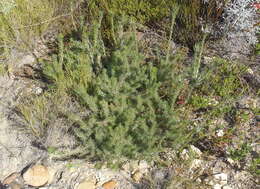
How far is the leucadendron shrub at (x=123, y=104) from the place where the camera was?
5.99 ft

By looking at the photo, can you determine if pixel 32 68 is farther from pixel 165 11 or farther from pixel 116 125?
pixel 165 11

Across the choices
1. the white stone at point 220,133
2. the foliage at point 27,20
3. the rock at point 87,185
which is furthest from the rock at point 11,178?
the white stone at point 220,133

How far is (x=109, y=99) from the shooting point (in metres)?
1.96

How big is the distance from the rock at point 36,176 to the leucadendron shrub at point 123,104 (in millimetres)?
291

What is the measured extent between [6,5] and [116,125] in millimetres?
1321

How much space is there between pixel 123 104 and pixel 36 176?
28.0 inches

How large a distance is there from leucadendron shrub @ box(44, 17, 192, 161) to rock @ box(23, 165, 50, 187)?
29 centimetres

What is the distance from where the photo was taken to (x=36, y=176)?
6.23ft

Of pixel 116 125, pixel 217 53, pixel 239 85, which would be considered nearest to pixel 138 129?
pixel 116 125

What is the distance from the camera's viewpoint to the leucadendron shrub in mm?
1827

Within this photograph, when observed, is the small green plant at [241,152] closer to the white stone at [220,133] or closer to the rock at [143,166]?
the white stone at [220,133]

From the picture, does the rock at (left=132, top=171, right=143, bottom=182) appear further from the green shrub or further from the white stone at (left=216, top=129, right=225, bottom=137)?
the green shrub

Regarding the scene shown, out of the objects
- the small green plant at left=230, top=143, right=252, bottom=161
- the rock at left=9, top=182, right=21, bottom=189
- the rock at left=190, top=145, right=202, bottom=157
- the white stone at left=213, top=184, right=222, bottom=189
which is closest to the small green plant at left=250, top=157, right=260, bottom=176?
the small green plant at left=230, top=143, right=252, bottom=161

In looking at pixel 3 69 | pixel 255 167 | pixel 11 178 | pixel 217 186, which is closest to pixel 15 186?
pixel 11 178
